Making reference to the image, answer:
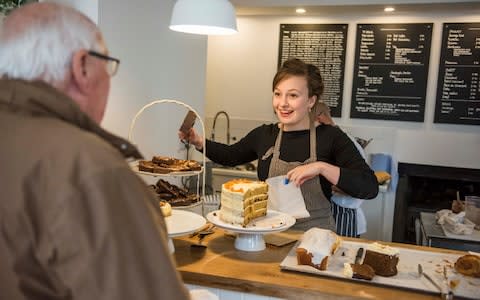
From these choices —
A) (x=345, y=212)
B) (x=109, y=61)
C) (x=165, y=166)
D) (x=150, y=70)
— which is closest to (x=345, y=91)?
(x=345, y=212)

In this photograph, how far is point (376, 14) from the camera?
13.0 ft

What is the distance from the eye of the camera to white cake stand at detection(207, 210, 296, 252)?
164 cm

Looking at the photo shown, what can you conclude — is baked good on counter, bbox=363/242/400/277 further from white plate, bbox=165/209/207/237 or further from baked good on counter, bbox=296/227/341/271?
white plate, bbox=165/209/207/237

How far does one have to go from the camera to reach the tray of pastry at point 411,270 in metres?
1.43

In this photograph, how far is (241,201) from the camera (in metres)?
1.66

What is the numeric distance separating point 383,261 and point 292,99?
87 centimetres

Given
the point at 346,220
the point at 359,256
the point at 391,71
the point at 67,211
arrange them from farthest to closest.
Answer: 1. the point at 391,71
2. the point at 346,220
3. the point at 359,256
4. the point at 67,211

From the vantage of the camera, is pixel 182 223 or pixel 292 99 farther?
pixel 292 99

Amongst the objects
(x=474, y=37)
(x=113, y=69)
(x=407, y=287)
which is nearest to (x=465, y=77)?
(x=474, y=37)

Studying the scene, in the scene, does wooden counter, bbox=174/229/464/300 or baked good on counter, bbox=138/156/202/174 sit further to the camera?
baked good on counter, bbox=138/156/202/174

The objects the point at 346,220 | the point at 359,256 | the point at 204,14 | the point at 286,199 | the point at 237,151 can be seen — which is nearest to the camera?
the point at 359,256

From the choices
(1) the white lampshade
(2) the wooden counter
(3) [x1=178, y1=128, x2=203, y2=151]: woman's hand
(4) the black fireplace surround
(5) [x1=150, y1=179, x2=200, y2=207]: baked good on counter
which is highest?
(1) the white lampshade

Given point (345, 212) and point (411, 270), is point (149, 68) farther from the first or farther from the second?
point (411, 270)

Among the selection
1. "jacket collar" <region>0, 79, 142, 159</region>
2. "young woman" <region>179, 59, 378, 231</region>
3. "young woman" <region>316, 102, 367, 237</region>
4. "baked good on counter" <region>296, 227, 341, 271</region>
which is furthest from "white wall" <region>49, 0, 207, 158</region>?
"jacket collar" <region>0, 79, 142, 159</region>
